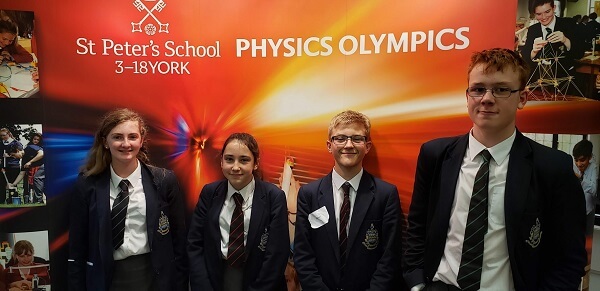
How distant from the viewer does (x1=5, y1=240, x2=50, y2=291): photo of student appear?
3.18 m

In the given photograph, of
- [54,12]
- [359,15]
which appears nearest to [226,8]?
[359,15]

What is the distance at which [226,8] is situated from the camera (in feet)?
10.2

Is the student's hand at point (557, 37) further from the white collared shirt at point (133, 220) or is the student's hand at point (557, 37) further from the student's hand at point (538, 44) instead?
the white collared shirt at point (133, 220)

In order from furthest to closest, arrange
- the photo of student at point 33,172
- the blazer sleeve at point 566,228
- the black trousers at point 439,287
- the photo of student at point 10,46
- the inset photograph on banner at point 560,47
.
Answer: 1. the photo of student at point 33,172
2. the photo of student at point 10,46
3. the inset photograph on banner at point 560,47
4. the black trousers at point 439,287
5. the blazer sleeve at point 566,228

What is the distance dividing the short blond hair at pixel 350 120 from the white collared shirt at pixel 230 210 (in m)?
0.71

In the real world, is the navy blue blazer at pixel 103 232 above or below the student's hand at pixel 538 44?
below

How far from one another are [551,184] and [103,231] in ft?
8.86

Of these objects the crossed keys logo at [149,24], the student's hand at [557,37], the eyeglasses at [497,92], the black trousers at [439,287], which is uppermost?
the crossed keys logo at [149,24]

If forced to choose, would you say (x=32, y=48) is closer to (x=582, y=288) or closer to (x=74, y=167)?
(x=74, y=167)

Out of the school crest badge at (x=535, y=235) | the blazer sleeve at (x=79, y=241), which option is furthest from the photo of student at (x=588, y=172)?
the blazer sleeve at (x=79, y=241)

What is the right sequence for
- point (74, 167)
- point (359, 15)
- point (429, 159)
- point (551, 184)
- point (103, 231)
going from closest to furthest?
point (551, 184) → point (429, 159) → point (103, 231) → point (359, 15) → point (74, 167)

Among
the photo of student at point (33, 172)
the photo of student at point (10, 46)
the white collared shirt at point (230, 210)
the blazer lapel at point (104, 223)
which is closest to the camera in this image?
the blazer lapel at point (104, 223)

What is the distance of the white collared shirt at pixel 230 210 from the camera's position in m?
2.87

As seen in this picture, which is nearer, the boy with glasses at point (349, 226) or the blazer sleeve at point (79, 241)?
the boy with glasses at point (349, 226)
